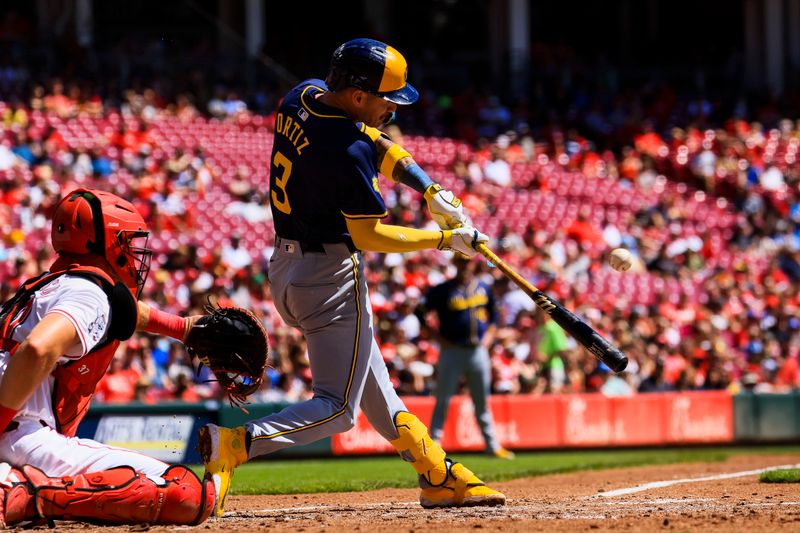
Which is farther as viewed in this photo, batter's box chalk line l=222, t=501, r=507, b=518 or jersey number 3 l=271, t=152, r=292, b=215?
batter's box chalk line l=222, t=501, r=507, b=518

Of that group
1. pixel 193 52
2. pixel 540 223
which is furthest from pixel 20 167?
pixel 540 223

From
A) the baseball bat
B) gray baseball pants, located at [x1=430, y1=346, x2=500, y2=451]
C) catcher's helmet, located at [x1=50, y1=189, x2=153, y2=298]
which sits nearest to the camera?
catcher's helmet, located at [x1=50, y1=189, x2=153, y2=298]

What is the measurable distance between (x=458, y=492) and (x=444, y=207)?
1411 mm

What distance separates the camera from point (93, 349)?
15.6 feet

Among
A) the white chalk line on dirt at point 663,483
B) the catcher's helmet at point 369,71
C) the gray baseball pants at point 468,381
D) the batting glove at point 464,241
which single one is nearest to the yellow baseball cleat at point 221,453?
the batting glove at point 464,241

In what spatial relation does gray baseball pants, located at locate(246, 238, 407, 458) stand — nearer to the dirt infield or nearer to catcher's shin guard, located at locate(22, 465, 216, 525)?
the dirt infield

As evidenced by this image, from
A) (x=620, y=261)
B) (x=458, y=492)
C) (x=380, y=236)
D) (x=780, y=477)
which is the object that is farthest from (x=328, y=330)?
(x=780, y=477)

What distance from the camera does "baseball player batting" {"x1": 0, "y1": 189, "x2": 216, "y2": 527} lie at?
4.60m

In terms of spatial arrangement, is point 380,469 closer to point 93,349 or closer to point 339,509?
point 339,509

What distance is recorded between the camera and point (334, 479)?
931 cm

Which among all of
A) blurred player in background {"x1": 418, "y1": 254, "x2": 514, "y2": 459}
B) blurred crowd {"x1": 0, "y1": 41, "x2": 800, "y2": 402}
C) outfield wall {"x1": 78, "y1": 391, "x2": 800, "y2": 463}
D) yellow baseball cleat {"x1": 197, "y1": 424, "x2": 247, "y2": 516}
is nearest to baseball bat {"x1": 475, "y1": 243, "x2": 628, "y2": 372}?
yellow baseball cleat {"x1": 197, "y1": 424, "x2": 247, "y2": 516}

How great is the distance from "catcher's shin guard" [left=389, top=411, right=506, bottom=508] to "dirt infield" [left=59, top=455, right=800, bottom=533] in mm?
96

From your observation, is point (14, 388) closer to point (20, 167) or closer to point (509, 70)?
point (20, 167)

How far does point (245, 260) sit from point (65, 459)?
1118 centimetres
